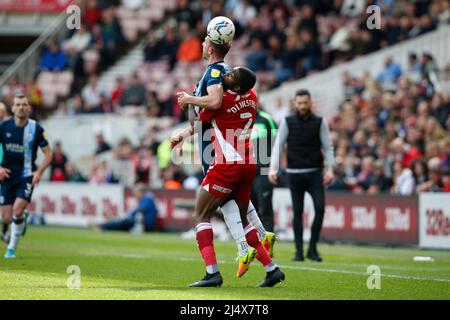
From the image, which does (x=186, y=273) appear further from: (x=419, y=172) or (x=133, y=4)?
(x=133, y=4)

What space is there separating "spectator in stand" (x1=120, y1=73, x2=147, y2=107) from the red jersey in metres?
20.5

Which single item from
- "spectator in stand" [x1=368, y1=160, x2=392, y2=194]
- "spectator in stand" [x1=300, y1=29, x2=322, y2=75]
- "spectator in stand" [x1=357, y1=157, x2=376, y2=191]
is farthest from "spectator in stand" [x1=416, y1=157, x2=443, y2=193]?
"spectator in stand" [x1=300, y1=29, x2=322, y2=75]

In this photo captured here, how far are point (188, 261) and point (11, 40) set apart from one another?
28.2 meters

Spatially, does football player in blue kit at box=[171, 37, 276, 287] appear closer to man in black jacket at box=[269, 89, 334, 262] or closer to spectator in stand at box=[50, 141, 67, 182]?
man in black jacket at box=[269, 89, 334, 262]

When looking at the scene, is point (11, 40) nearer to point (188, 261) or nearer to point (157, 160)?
point (157, 160)

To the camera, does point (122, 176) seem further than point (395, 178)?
Yes

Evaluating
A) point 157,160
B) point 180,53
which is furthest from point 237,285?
point 180,53

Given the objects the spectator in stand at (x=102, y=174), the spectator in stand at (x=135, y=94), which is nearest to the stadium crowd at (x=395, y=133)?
the spectator in stand at (x=102, y=174)

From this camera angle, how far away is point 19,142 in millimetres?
16531

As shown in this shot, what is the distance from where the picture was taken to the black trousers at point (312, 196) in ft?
54.6

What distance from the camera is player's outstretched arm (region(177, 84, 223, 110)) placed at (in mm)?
11500

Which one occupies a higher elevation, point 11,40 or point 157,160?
point 11,40

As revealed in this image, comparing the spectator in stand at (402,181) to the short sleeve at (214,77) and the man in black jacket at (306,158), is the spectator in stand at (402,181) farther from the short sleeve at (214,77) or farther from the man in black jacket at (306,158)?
the short sleeve at (214,77)

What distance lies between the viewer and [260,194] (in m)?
17.7
